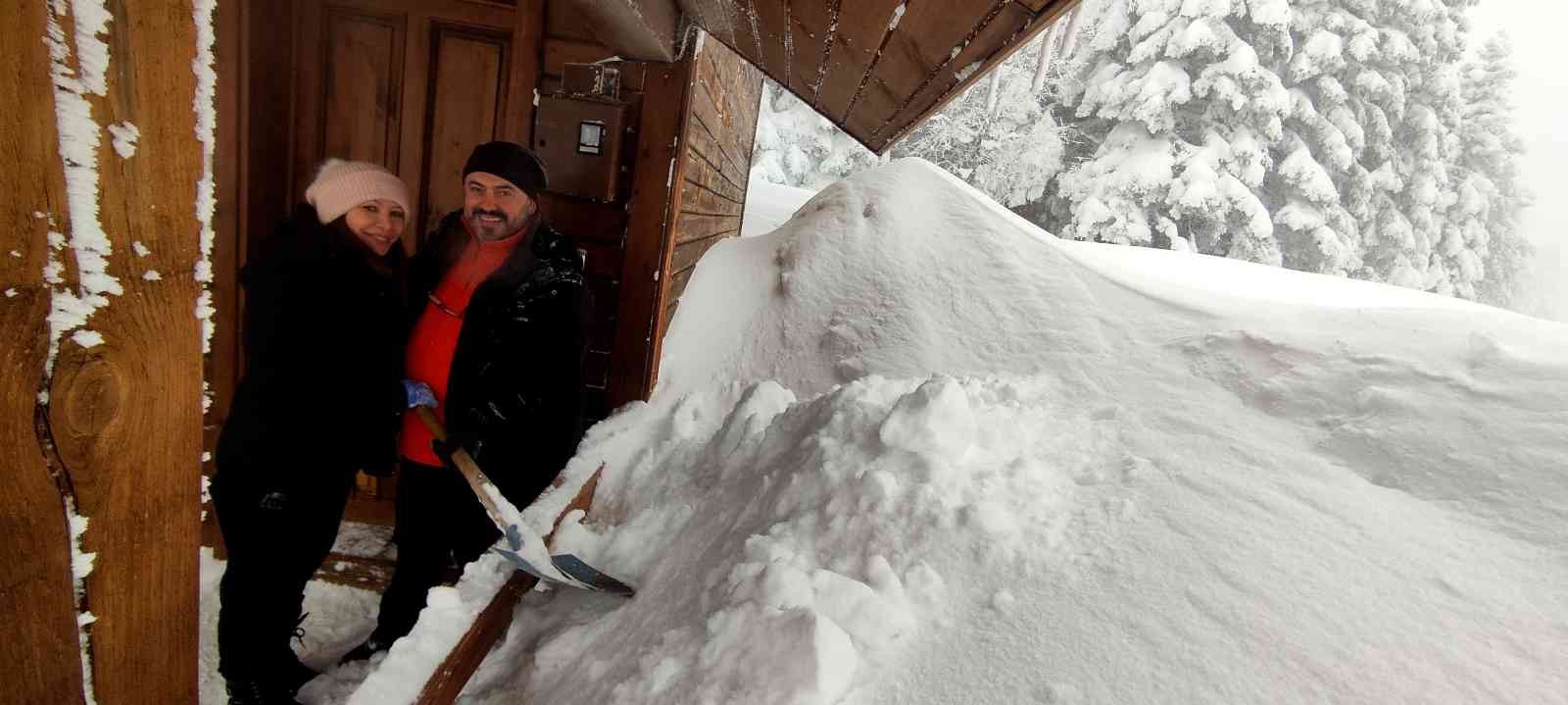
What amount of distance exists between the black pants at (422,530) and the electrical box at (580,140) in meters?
1.34

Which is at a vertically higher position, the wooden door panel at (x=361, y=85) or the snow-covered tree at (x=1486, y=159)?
the snow-covered tree at (x=1486, y=159)

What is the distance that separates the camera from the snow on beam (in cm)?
238

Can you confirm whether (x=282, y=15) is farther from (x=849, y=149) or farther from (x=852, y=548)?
(x=849, y=149)

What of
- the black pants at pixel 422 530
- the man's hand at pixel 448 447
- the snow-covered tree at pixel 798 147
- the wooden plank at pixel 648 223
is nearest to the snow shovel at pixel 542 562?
the man's hand at pixel 448 447

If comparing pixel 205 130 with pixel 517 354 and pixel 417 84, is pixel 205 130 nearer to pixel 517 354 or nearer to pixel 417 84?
pixel 517 354

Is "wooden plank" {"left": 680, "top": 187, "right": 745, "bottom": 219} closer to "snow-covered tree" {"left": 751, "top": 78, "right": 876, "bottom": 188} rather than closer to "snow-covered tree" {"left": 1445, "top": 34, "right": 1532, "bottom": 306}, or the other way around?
"snow-covered tree" {"left": 751, "top": 78, "right": 876, "bottom": 188}

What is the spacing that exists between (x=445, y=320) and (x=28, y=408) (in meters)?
1.71

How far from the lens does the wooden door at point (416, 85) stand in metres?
2.85

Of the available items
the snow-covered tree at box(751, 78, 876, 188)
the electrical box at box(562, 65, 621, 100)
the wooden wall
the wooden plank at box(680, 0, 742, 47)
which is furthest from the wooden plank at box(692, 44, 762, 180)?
the snow-covered tree at box(751, 78, 876, 188)

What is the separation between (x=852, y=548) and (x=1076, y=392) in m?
1.44

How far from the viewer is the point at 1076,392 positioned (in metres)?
2.63

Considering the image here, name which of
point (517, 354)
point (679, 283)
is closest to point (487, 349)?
point (517, 354)

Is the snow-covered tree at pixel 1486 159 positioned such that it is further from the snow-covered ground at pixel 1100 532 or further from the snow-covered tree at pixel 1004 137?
the snow-covered ground at pixel 1100 532

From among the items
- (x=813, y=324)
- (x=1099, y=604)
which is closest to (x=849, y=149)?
(x=813, y=324)
